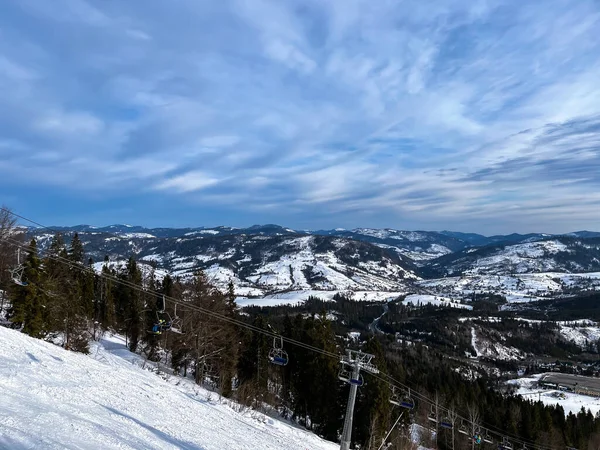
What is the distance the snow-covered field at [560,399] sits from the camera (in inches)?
4496

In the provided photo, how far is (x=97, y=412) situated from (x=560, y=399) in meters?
143

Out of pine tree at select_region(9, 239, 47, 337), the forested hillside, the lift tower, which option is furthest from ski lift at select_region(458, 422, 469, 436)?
pine tree at select_region(9, 239, 47, 337)

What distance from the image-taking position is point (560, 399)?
400 feet

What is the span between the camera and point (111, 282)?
54.5 metres

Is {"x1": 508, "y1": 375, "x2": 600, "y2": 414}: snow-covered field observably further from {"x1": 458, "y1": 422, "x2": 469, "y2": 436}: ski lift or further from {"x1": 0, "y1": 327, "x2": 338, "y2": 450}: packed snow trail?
{"x1": 0, "y1": 327, "x2": 338, "y2": 450}: packed snow trail

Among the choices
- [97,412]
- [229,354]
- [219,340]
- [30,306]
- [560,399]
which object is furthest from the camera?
[560,399]

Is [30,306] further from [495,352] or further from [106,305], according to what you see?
[495,352]

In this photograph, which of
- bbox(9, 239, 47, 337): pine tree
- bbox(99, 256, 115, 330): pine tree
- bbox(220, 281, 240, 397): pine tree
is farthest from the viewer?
bbox(99, 256, 115, 330): pine tree

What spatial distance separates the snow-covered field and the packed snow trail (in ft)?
384

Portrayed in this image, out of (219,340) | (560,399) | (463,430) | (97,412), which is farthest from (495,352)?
(97,412)

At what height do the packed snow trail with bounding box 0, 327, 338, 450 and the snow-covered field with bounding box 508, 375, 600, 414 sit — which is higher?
the packed snow trail with bounding box 0, 327, 338, 450

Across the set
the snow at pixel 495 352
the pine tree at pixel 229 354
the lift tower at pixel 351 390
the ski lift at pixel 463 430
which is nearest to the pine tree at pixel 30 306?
the pine tree at pixel 229 354

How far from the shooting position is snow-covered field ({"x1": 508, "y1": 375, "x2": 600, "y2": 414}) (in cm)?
11419

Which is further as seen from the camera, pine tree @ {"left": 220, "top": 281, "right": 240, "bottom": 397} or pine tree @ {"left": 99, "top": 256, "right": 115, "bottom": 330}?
pine tree @ {"left": 99, "top": 256, "right": 115, "bottom": 330}
